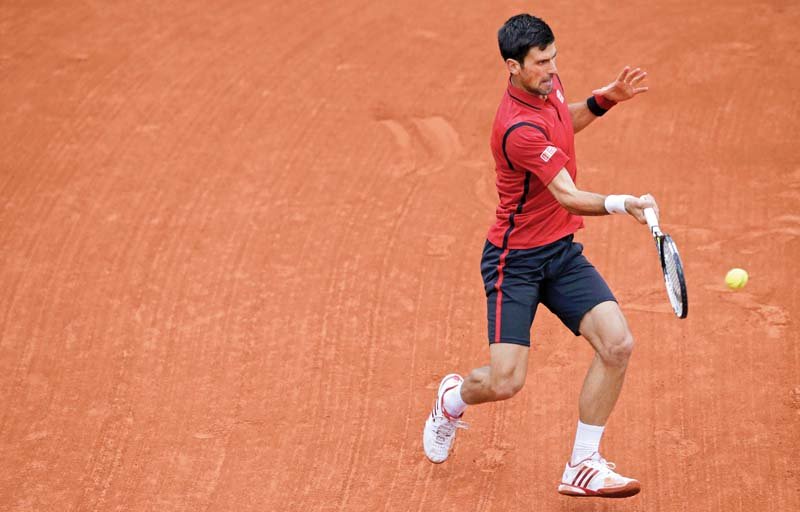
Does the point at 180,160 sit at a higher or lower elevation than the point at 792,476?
higher

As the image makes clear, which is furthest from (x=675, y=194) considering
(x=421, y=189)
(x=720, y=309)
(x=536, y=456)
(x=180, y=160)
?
(x=180, y=160)

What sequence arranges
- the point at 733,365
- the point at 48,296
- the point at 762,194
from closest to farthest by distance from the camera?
the point at 733,365
the point at 48,296
the point at 762,194

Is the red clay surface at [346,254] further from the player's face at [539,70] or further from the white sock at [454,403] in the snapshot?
the player's face at [539,70]

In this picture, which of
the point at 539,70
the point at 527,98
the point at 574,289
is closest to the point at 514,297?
the point at 574,289

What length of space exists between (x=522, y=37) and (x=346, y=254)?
3.21m

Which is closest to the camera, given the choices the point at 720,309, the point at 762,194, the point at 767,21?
the point at 720,309

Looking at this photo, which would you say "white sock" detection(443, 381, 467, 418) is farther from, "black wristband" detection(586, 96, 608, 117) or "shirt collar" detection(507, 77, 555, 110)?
"black wristband" detection(586, 96, 608, 117)

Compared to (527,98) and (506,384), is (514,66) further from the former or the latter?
(506,384)

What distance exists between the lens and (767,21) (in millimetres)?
11586

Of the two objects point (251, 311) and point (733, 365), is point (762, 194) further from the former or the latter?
point (251, 311)

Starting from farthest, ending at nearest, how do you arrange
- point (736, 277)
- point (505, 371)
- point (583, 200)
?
point (736, 277), point (505, 371), point (583, 200)

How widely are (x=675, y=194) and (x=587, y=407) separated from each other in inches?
138

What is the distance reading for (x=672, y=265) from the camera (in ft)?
18.1

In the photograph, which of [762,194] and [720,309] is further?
[762,194]
